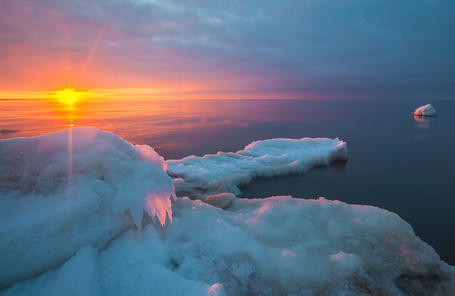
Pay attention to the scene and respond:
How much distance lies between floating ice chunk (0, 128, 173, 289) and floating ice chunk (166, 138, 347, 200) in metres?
4.43

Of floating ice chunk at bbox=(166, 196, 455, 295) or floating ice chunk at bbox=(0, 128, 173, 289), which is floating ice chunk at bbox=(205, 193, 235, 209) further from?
floating ice chunk at bbox=(0, 128, 173, 289)

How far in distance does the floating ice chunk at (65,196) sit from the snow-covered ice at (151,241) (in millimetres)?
19

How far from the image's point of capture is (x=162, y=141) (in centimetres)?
2233

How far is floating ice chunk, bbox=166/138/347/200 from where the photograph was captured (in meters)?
10.6

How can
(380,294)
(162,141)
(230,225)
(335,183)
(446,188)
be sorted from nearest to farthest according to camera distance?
(380,294)
(230,225)
(446,188)
(335,183)
(162,141)

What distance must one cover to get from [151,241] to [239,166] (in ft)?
28.4

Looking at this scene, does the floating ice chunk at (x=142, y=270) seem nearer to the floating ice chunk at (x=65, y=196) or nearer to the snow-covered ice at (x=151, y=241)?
the snow-covered ice at (x=151, y=241)

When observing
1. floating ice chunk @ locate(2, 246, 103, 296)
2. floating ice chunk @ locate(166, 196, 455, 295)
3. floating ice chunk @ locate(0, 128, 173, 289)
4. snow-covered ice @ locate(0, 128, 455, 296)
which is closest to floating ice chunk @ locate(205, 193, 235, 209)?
floating ice chunk @ locate(166, 196, 455, 295)

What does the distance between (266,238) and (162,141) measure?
18302mm

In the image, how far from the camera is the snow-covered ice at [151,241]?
3908 millimetres

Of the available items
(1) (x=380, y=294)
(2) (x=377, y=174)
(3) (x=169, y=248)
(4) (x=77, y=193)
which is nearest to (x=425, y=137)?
(2) (x=377, y=174)

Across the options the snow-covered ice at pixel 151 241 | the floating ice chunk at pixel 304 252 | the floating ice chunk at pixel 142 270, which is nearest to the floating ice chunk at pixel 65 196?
the snow-covered ice at pixel 151 241

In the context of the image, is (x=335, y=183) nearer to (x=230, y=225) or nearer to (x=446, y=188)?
(x=446, y=188)

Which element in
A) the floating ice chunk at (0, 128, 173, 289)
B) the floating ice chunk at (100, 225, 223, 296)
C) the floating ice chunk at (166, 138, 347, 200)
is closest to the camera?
the floating ice chunk at (0, 128, 173, 289)
